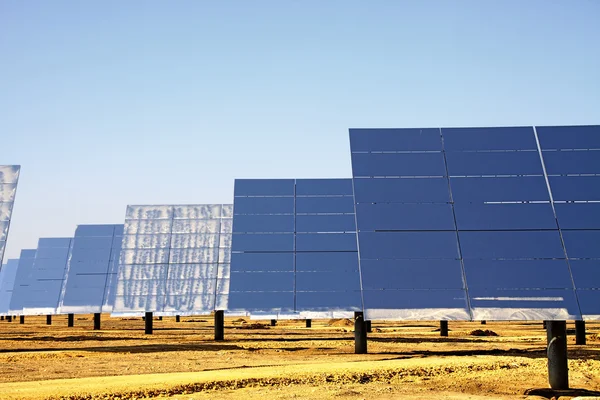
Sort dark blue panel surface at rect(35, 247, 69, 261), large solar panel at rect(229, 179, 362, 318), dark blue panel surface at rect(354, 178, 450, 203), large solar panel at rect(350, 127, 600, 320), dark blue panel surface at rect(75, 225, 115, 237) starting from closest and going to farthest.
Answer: large solar panel at rect(350, 127, 600, 320) < dark blue panel surface at rect(354, 178, 450, 203) < large solar panel at rect(229, 179, 362, 318) < dark blue panel surface at rect(75, 225, 115, 237) < dark blue panel surface at rect(35, 247, 69, 261)

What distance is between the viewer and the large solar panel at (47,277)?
1538 inches

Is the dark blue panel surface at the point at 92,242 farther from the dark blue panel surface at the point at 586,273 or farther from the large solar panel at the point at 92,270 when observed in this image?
the dark blue panel surface at the point at 586,273

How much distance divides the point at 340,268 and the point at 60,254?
83.3 ft

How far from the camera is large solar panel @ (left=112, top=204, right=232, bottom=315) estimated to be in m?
29.9

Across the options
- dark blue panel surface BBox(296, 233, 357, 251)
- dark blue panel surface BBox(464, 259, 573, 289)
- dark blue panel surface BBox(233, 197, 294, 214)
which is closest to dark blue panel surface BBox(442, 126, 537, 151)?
dark blue panel surface BBox(464, 259, 573, 289)

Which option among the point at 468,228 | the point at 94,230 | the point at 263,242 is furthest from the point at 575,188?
the point at 94,230

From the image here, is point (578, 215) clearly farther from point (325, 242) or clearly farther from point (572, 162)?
point (325, 242)

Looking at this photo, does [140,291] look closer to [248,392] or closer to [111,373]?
[111,373]

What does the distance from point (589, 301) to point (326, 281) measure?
1287 centimetres

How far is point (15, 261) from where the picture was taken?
7031cm

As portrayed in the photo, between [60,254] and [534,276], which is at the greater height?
[60,254]

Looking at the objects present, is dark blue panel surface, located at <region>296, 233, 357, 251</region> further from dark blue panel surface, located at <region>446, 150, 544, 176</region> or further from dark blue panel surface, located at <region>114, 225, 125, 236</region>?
dark blue panel surface, located at <region>114, 225, 125, 236</region>

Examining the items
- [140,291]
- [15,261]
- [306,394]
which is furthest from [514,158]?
[15,261]

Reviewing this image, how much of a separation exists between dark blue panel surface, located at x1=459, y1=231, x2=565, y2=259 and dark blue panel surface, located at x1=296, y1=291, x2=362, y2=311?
9.18 metres
